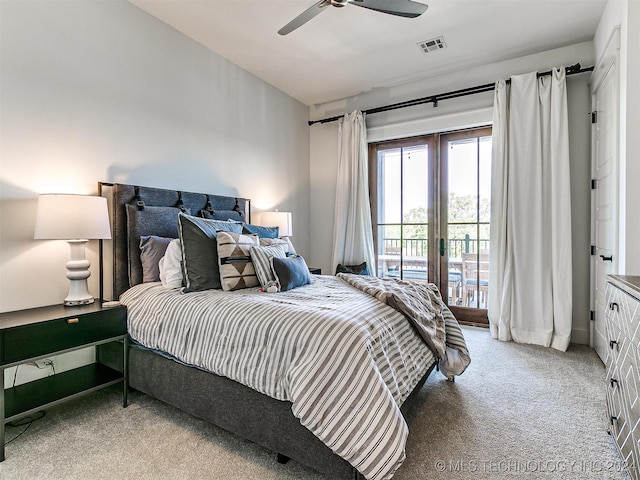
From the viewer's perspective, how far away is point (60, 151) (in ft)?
7.55

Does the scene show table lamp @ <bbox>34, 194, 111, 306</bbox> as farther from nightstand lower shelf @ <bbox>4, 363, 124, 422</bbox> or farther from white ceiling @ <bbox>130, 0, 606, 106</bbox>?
white ceiling @ <bbox>130, 0, 606, 106</bbox>

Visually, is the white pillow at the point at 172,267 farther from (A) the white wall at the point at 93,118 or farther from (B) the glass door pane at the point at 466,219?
(B) the glass door pane at the point at 466,219

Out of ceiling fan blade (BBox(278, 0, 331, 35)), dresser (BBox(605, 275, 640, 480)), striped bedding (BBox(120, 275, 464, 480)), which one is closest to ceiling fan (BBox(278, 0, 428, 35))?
ceiling fan blade (BBox(278, 0, 331, 35))

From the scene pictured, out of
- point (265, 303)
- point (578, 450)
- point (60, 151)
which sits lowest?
point (578, 450)

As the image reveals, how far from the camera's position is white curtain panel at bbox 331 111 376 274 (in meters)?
4.32

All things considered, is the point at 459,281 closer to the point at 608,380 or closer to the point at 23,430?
the point at 608,380

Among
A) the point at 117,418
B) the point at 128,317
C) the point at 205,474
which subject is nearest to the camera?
the point at 205,474

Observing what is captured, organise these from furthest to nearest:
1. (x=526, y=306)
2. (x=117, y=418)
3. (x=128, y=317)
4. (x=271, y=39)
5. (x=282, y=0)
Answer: (x=526, y=306) < (x=271, y=39) < (x=282, y=0) < (x=128, y=317) < (x=117, y=418)

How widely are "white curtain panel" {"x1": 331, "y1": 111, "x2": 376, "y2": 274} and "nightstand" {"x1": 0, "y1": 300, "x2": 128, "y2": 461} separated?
110 inches

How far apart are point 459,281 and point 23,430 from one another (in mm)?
4008

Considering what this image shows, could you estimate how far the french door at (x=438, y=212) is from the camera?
388 centimetres

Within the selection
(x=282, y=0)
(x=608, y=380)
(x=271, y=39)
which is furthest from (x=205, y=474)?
(x=271, y=39)

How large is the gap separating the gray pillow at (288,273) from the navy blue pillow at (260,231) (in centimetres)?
65

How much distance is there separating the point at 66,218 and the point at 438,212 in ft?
11.9
